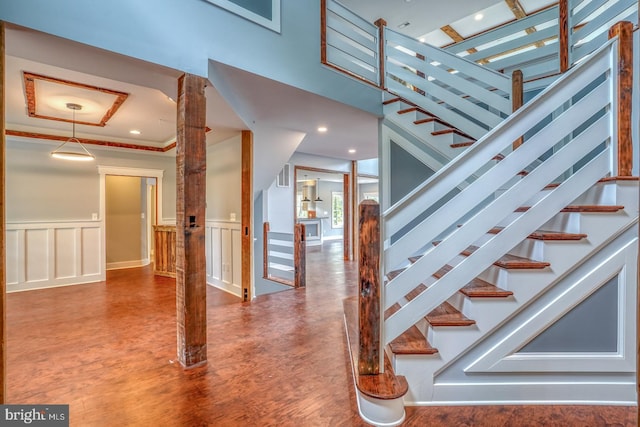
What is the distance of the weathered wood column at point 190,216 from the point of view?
2205mm

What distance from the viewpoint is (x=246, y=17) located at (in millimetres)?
2441

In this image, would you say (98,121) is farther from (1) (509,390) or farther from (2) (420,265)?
(1) (509,390)

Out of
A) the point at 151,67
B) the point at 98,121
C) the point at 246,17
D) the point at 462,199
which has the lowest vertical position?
the point at 462,199

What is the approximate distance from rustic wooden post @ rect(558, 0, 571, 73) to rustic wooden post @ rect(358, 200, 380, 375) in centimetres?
310

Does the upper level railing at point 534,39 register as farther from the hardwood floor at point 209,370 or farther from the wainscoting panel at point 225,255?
the hardwood floor at point 209,370

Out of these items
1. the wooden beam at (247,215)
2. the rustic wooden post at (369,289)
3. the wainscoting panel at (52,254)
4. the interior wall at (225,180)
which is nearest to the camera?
the rustic wooden post at (369,289)

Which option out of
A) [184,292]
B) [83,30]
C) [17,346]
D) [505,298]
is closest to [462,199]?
[505,298]

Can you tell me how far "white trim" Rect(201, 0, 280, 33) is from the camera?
232 centimetres

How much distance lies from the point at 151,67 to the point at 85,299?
3501 mm

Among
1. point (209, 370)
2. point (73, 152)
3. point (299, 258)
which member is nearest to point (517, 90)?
point (299, 258)

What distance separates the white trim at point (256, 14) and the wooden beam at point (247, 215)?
149 centimetres

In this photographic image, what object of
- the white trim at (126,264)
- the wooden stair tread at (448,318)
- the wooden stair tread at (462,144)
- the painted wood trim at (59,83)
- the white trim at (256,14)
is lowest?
the white trim at (126,264)

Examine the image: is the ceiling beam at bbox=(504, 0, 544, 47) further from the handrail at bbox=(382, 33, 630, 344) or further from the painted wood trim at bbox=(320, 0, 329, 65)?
the handrail at bbox=(382, 33, 630, 344)

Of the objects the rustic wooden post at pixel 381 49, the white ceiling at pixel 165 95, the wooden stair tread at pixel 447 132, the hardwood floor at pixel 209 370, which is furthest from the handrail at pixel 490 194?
the rustic wooden post at pixel 381 49
